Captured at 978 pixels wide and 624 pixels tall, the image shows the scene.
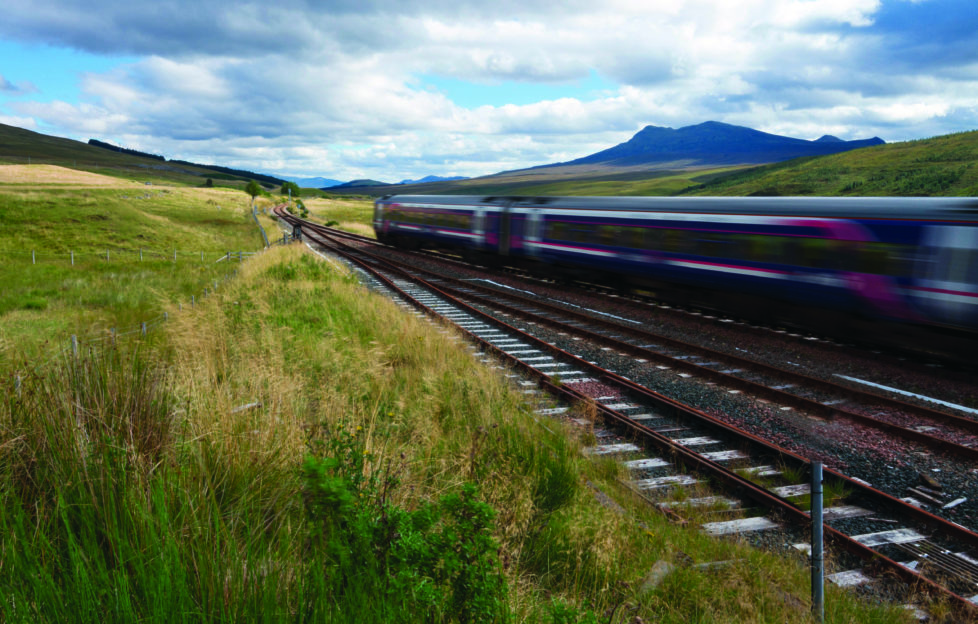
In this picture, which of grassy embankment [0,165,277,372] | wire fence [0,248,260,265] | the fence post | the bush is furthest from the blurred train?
wire fence [0,248,260,265]

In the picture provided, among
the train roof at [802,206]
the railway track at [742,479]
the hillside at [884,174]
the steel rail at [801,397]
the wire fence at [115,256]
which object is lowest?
the wire fence at [115,256]

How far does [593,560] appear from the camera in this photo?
432 centimetres

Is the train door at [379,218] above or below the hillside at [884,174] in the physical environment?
below

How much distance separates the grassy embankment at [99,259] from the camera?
17.6 metres

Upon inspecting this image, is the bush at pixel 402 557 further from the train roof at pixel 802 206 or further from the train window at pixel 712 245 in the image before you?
the train window at pixel 712 245

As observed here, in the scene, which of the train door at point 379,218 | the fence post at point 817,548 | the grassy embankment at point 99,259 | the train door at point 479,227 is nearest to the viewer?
the fence post at point 817,548

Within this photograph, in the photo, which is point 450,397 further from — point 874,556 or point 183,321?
point 183,321

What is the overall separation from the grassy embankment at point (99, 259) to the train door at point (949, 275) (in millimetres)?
12206

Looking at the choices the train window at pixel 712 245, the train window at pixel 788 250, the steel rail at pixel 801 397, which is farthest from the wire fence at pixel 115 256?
the train window at pixel 788 250

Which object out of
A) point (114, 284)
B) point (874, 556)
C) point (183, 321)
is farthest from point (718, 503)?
point (114, 284)

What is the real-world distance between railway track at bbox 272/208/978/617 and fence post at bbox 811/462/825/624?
0.94 m

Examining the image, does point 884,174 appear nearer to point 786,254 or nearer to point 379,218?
point 379,218

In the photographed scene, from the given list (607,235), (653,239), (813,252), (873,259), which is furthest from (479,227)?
(873,259)

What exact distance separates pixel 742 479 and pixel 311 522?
4347 mm
